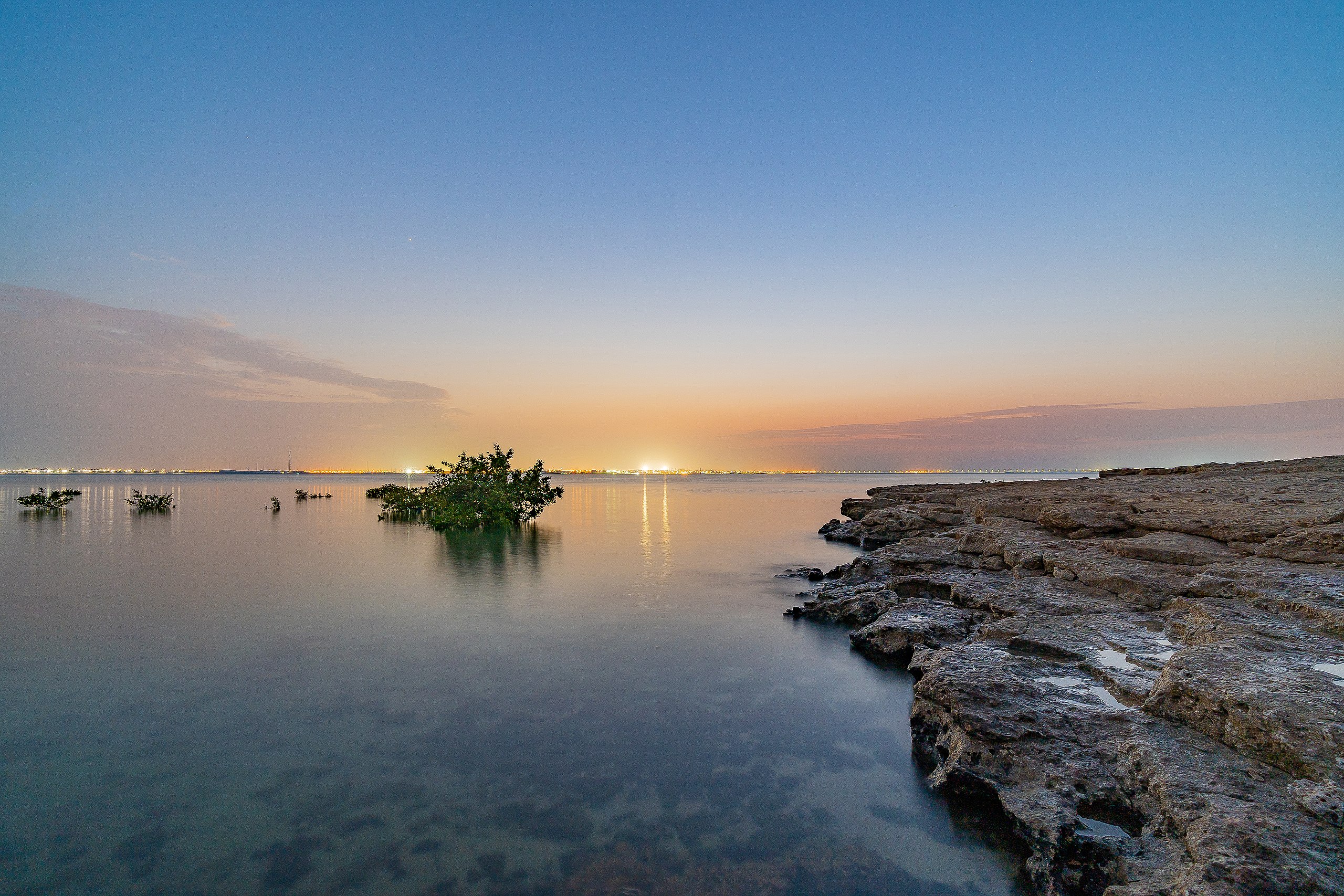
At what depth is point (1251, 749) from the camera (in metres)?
5.11

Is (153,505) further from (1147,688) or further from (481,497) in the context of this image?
(1147,688)

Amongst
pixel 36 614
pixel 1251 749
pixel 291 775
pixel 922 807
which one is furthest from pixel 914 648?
pixel 36 614

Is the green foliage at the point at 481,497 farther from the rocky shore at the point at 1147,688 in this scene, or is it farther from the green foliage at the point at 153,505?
the rocky shore at the point at 1147,688

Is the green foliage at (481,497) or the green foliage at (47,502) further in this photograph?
the green foliage at (47,502)

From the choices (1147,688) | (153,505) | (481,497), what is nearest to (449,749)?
(1147,688)

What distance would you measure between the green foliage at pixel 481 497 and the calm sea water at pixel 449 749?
18246mm

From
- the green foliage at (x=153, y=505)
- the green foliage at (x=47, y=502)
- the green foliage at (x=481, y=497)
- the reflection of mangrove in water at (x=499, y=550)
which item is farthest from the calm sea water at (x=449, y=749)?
the green foliage at (x=47, y=502)

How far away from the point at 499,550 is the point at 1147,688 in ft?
82.4

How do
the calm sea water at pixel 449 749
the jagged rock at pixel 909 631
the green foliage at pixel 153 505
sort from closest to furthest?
the calm sea water at pixel 449 749 → the jagged rock at pixel 909 631 → the green foliage at pixel 153 505

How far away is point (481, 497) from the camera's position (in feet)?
120

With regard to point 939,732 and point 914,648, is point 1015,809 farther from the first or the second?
point 914,648

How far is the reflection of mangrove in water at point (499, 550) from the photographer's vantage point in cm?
2194

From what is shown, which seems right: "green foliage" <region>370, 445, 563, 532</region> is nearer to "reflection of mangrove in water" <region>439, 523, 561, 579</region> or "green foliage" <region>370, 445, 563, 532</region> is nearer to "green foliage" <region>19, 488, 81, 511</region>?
"reflection of mangrove in water" <region>439, 523, 561, 579</region>

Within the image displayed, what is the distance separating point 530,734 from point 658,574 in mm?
13594
